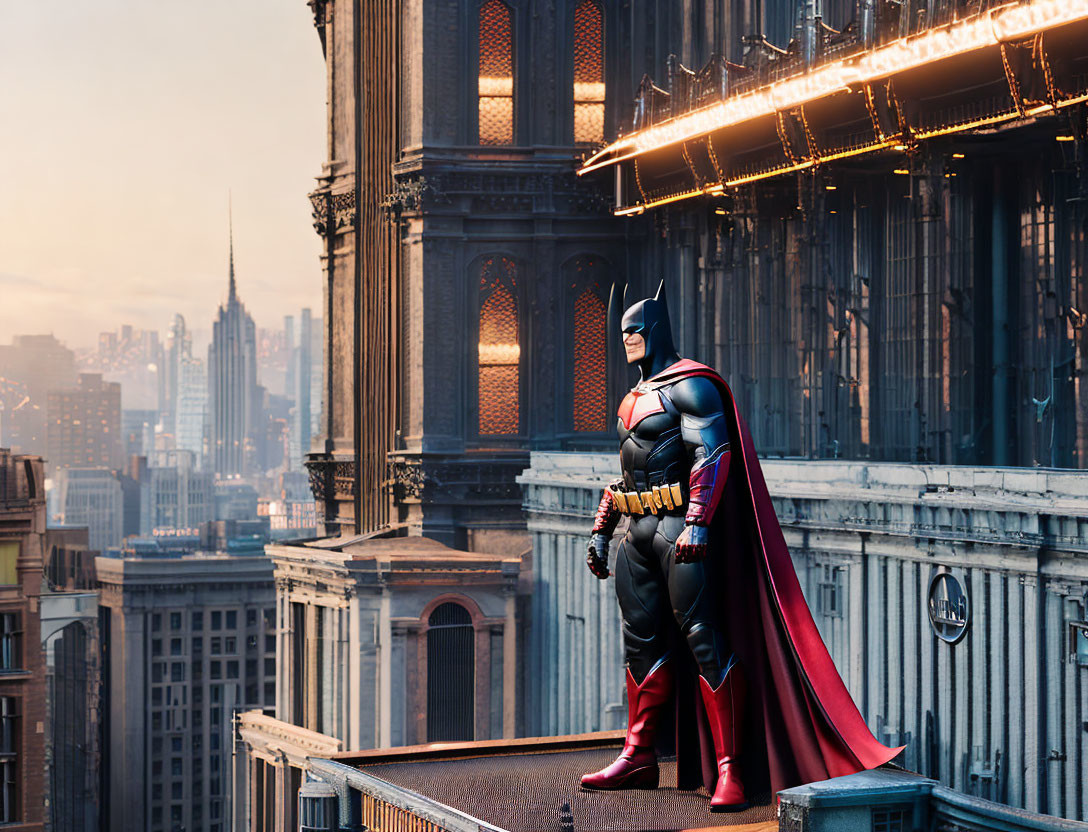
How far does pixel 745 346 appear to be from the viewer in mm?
33156

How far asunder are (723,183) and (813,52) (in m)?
3.74

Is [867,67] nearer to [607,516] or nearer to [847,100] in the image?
[847,100]

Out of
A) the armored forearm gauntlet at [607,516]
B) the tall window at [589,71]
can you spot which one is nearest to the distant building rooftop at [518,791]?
the armored forearm gauntlet at [607,516]

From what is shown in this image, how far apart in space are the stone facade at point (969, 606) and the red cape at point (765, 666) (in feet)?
19.6

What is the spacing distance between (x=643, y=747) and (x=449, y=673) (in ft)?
56.5

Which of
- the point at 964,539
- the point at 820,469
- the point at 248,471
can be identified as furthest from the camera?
the point at 248,471

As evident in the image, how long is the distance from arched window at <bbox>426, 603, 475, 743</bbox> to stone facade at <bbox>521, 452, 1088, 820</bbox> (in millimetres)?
9280

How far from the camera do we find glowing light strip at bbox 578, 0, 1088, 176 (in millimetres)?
23016

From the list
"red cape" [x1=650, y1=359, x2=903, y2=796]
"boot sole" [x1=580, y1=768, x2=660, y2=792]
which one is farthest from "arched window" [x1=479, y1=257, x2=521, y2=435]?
"boot sole" [x1=580, y1=768, x2=660, y2=792]

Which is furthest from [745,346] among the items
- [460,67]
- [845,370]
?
[460,67]

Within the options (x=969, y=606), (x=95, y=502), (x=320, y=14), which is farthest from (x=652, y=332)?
(x=95, y=502)

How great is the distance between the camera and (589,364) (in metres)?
37.6

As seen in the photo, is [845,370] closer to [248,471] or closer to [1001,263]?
[1001,263]

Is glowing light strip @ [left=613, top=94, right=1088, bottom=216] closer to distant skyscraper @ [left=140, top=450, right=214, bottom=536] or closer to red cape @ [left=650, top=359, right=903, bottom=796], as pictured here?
red cape @ [left=650, top=359, right=903, bottom=796]
